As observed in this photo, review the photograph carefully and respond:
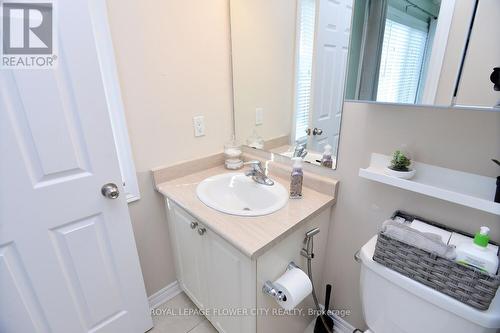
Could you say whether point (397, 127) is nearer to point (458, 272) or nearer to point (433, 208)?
point (433, 208)

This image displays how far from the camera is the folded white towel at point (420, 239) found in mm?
705

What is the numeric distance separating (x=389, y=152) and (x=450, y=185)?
8.9 inches

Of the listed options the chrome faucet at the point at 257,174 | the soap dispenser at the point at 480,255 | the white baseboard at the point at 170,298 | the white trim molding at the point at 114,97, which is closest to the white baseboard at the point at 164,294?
the white baseboard at the point at 170,298

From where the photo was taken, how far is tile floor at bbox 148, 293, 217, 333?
4.71 feet

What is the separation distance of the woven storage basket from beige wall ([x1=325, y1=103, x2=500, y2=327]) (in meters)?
0.25

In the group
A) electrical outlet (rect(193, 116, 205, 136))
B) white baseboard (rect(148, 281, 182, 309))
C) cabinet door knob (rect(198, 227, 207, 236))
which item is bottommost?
white baseboard (rect(148, 281, 182, 309))

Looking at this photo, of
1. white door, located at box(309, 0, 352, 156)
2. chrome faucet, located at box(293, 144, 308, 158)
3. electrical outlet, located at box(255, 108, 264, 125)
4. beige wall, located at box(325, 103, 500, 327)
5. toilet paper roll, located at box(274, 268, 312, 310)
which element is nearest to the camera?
beige wall, located at box(325, 103, 500, 327)

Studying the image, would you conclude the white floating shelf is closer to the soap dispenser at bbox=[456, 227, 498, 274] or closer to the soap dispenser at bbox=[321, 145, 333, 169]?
the soap dispenser at bbox=[456, 227, 498, 274]

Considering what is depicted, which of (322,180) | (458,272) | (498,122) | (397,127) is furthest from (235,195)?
(498,122)

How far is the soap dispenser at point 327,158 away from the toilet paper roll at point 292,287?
0.52 m

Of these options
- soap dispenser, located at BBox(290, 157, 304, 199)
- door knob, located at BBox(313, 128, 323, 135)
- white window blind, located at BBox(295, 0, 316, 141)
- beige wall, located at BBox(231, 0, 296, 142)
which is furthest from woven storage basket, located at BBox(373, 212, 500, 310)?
beige wall, located at BBox(231, 0, 296, 142)

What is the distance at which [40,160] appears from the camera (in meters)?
0.88

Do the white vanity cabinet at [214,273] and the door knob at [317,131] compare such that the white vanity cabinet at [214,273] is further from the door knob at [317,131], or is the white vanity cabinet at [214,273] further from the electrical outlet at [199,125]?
the door knob at [317,131]

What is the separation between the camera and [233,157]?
157 centimetres
